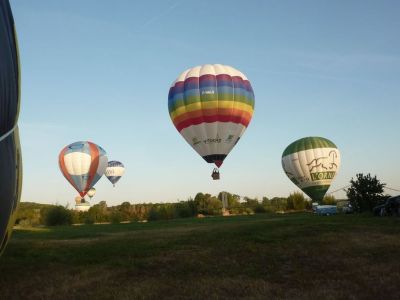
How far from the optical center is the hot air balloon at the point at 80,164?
149 feet

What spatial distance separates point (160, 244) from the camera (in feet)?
40.5

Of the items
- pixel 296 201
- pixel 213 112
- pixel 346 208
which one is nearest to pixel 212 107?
pixel 213 112

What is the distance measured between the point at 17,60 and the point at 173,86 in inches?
1041

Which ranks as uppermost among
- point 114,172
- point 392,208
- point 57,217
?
point 114,172

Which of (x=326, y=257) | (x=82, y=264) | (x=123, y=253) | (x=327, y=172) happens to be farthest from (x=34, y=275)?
(x=327, y=172)

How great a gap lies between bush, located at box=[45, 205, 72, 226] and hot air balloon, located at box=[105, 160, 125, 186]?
33331 mm

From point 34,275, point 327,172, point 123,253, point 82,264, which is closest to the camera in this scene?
point 34,275

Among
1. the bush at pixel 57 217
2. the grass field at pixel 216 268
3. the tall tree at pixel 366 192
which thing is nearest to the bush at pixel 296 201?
the tall tree at pixel 366 192

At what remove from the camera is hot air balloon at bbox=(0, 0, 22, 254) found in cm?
458

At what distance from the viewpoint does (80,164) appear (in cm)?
4538

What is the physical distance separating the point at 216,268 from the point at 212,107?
2160cm

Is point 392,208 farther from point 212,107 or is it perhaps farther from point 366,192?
point 212,107

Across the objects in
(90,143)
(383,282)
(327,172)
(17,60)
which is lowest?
(383,282)

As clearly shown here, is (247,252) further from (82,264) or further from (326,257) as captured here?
(82,264)
